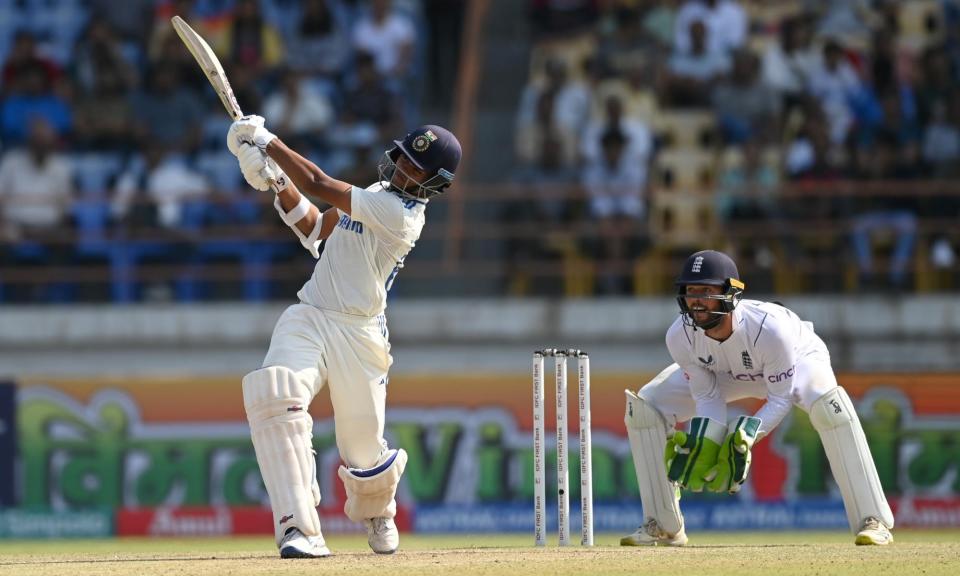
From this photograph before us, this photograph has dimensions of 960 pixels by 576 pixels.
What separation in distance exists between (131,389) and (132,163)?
2.92m

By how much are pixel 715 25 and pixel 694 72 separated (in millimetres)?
601

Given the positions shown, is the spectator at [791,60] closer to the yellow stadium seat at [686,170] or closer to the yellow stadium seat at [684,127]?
the yellow stadium seat at [684,127]

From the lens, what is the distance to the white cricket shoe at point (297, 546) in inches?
A: 294

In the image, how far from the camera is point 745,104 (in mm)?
15234

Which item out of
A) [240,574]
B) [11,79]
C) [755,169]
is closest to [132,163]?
[11,79]

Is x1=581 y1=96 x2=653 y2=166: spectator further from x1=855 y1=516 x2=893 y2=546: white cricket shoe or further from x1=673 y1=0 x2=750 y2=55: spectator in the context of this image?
x1=855 y1=516 x2=893 y2=546: white cricket shoe

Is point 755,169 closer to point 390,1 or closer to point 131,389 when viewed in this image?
point 390,1

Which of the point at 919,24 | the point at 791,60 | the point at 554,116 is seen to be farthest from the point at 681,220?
the point at 919,24

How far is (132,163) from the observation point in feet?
50.1

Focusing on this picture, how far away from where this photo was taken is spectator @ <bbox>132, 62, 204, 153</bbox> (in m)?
15.4

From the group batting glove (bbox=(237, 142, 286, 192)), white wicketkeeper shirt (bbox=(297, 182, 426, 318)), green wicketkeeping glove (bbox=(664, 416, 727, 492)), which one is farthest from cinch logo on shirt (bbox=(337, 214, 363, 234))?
green wicketkeeping glove (bbox=(664, 416, 727, 492))

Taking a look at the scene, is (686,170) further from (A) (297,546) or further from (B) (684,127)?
(A) (297,546)

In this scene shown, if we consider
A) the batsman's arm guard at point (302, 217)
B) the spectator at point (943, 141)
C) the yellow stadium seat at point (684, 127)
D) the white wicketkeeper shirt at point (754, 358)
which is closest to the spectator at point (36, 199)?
the yellow stadium seat at point (684, 127)

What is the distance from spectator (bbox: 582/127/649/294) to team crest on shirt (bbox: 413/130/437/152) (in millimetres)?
6411
